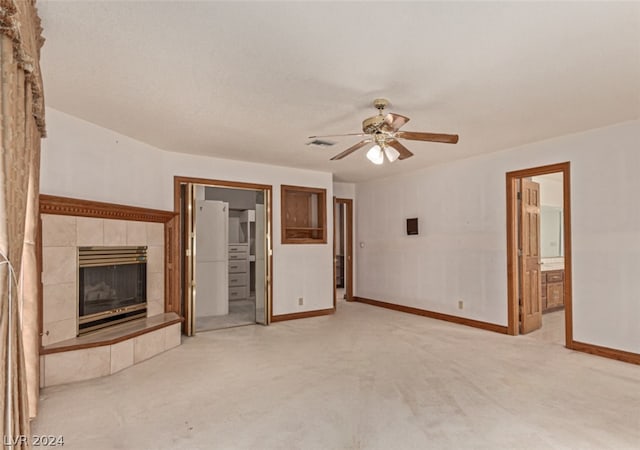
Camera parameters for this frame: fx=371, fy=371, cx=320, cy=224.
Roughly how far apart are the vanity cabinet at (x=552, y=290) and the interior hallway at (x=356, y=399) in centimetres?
212

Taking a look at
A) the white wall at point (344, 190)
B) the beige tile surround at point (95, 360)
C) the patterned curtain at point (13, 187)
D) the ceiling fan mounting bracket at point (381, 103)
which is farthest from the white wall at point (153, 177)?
the ceiling fan mounting bracket at point (381, 103)

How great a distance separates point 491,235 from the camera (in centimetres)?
519

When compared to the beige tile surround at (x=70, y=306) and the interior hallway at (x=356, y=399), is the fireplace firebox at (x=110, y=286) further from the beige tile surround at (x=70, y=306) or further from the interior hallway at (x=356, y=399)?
the interior hallway at (x=356, y=399)

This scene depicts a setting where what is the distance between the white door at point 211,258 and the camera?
19.7ft

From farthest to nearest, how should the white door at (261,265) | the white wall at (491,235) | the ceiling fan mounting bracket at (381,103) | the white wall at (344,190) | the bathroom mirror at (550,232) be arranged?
the white wall at (344,190)
the bathroom mirror at (550,232)
the white door at (261,265)
the white wall at (491,235)
the ceiling fan mounting bracket at (381,103)

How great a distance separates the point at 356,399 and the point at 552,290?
202 inches

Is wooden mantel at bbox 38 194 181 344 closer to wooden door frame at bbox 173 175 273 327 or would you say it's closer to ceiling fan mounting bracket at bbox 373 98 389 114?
wooden door frame at bbox 173 175 273 327

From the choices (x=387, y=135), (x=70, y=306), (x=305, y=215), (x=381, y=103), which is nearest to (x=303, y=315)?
(x=305, y=215)

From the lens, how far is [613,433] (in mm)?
2414

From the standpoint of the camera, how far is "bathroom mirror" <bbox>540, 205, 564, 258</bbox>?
6871mm

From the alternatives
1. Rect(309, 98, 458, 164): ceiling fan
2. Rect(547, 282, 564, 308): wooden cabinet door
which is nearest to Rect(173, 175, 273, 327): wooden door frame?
Rect(309, 98, 458, 164): ceiling fan

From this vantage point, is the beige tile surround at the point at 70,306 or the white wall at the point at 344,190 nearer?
the beige tile surround at the point at 70,306

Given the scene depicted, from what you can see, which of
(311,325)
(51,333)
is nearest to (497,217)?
(311,325)

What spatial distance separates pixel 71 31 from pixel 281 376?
9.94ft
